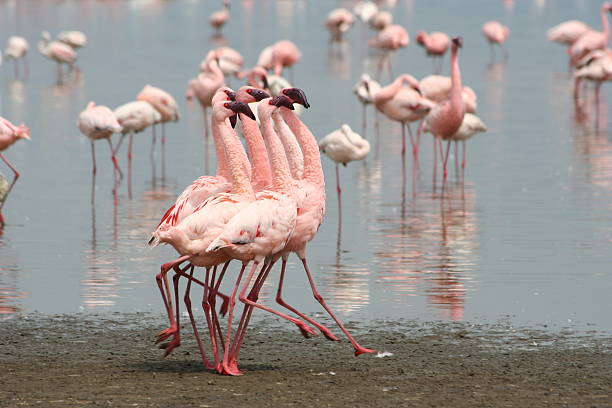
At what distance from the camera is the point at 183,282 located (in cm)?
1001

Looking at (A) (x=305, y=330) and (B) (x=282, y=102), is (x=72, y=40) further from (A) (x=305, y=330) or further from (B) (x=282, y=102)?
(A) (x=305, y=330)

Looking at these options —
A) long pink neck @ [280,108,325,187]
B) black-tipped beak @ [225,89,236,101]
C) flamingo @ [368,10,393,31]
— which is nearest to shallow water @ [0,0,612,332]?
long pink neck @ [280,108,325,187]

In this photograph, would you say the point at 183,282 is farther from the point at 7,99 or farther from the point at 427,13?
the point at 427,13

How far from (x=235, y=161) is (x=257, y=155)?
33 cm

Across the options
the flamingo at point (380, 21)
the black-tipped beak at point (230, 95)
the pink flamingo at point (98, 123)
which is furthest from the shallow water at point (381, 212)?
the flamingo at point (380, 21)

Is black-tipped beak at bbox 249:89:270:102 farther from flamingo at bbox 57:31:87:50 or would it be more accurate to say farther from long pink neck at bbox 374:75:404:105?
flamingo at bbox 57:31:87:50

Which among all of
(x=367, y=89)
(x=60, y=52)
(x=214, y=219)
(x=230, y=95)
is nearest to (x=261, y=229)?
(x=214, y=219)

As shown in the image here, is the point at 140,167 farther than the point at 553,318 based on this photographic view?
Yes

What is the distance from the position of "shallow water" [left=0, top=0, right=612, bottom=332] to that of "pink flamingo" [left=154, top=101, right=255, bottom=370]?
1.68m

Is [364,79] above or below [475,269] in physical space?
above

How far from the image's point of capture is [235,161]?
24.1 feet

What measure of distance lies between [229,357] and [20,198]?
7431mm

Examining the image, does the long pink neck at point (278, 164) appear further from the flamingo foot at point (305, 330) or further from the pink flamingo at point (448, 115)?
the pink flamingo at point (448, 115)

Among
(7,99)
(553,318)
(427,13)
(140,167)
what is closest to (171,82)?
(7,99)
